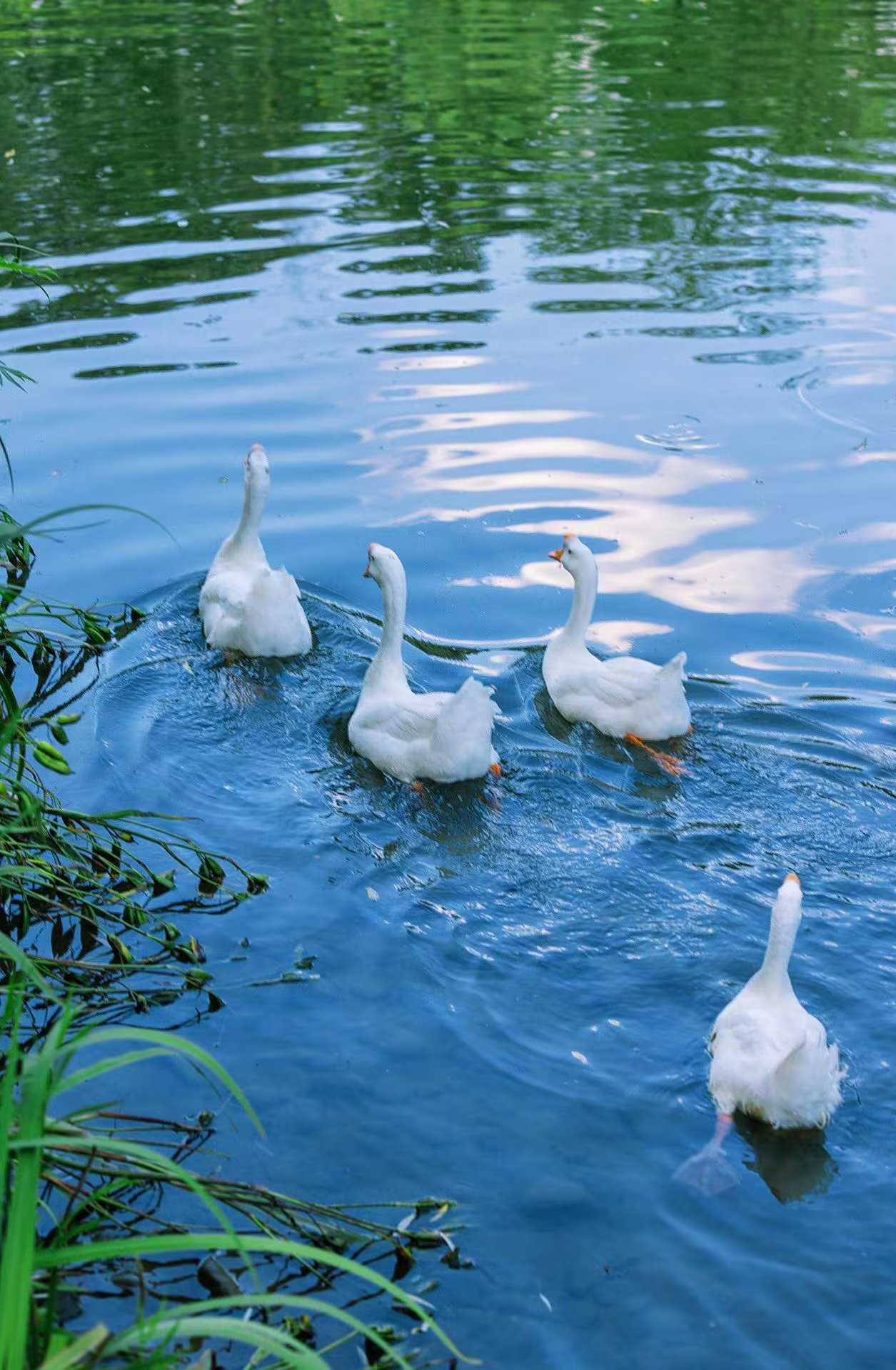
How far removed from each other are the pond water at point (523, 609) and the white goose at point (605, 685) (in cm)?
18

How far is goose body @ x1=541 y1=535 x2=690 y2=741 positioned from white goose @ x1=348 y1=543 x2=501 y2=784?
658 millimetres

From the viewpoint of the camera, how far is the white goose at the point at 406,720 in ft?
22.6

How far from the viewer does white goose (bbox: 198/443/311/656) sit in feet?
26.5

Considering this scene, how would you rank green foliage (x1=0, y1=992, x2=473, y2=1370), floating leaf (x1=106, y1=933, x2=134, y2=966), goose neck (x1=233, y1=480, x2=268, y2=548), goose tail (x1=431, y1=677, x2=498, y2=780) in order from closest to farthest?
green foliage (x1=0, y1=992, x2=473, y2=1370), floating leaf (x1=106, y1=933, x2=134, y2=966), goose tail (x1=431, y1=677, x2=498, y2=780), goose neck (x1=233, y1=480, x2=268, y2=548)

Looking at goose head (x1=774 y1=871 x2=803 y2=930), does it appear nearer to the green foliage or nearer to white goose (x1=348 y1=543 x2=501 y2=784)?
the green foliage

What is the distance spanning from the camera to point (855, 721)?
24.5ft

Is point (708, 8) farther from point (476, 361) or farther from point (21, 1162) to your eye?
point (21, 1162)

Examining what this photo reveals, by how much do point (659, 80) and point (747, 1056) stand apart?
20731 millimetres

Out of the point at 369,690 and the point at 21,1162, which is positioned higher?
the point at 21,1162

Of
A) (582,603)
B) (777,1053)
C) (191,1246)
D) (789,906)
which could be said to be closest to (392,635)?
(582,603)

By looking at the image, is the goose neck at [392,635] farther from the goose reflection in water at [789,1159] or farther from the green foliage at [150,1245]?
the goose reflection in water at [789,1159]

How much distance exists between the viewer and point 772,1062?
16.0 ft

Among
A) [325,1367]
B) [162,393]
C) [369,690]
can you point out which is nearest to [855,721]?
[369,690]

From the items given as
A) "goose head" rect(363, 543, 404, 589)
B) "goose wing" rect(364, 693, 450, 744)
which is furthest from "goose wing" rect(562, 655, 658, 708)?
"goose head" rect(363, 543, 404, 589)
